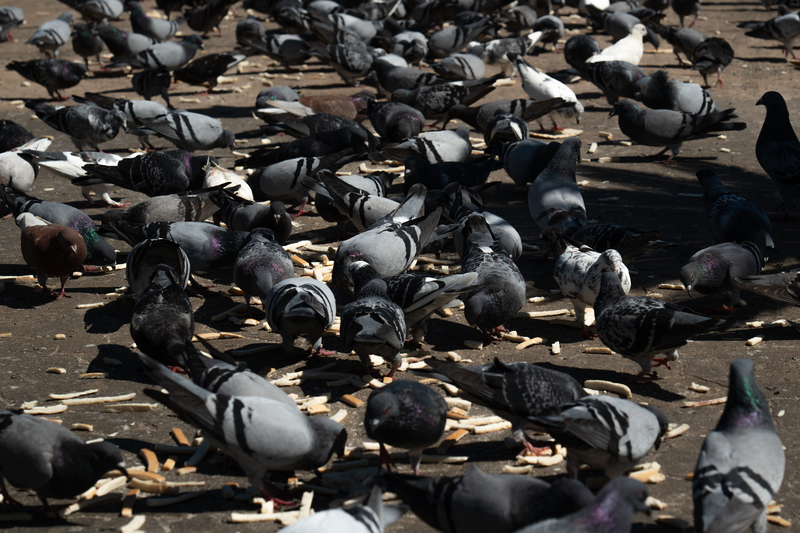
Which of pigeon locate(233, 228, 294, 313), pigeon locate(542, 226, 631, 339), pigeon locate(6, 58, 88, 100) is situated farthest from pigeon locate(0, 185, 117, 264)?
pigeon locate(6, 58, 88, 100)

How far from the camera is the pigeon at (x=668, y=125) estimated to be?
9250mm

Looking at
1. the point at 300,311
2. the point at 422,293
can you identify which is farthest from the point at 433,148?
the point at 300,311

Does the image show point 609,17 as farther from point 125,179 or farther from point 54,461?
point 54,461

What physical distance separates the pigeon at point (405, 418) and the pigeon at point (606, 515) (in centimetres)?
92

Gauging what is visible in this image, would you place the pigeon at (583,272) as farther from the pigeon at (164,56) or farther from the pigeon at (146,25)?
the pigeon at (146,25)

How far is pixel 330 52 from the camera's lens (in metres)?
13.2

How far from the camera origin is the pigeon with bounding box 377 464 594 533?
120 inches

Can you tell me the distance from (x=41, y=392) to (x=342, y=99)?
23.5 ft

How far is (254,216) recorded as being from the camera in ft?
23.0

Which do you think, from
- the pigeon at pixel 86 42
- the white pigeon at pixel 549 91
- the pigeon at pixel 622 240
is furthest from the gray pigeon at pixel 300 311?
the pigeon at pixel 86 42

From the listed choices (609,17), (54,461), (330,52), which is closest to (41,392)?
(54,461)

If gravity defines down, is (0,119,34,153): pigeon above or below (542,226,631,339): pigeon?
below

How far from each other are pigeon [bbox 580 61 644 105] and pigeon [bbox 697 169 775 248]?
198 inches

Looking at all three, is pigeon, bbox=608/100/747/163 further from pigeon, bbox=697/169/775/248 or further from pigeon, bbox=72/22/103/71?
pigeon, bbox=72/22/103/71
